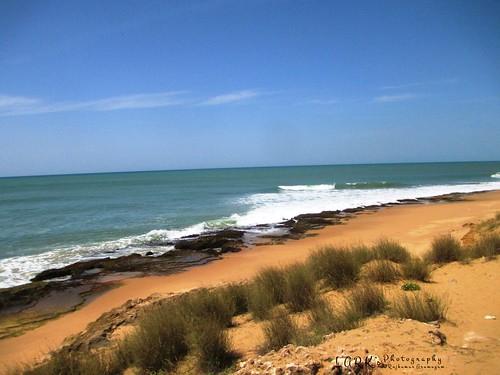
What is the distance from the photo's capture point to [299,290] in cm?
665

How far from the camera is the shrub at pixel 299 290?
6.35 metres

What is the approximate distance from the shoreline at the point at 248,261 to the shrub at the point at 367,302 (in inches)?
182

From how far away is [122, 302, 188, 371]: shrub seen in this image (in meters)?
4.85

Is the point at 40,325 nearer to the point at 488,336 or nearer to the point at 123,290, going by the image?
the point at 123,290

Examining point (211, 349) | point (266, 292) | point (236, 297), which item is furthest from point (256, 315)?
point (211, 349)

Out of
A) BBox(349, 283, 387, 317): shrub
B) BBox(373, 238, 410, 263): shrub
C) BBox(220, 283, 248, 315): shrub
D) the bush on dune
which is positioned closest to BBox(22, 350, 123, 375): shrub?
BBox(220, 283, 248, 315): shrub

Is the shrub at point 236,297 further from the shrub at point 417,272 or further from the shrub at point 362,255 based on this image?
the shrub at point 417,272

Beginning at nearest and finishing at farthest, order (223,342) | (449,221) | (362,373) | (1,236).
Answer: (362,373), (223,342), (449,221), (1,236)

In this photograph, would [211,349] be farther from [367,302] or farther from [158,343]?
[367,302]

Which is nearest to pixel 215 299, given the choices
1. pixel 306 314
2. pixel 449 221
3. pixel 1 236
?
pixel 306 314

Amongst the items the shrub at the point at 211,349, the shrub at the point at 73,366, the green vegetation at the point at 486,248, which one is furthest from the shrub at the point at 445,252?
the shrub at the point at 73,366

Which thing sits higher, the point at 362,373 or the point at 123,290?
the point at 362,373

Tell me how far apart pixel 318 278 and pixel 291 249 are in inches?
277

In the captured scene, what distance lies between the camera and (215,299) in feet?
21.5
